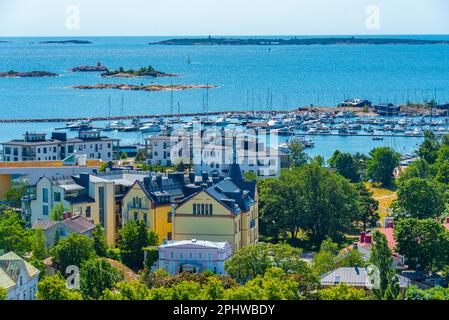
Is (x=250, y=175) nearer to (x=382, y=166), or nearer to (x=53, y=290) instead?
(x=382, y=166)

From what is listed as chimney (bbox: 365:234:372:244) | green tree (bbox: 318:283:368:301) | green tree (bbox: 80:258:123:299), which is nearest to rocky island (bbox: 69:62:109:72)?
chimney (bbox: 365:234:372:244)

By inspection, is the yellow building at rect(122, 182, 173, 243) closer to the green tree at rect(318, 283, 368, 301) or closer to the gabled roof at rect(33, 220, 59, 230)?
the gabled roof at rect(33, 220, 59, 230)

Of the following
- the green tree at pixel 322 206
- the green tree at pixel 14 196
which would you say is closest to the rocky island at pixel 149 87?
the green tree at pixel 14 196

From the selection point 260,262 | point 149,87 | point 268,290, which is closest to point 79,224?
point 260,262

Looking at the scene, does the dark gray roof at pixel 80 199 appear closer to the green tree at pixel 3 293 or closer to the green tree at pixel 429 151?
the green tree at pixel 3 293
